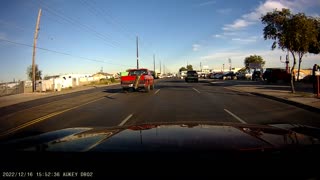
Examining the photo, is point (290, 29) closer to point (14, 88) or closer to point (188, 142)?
point (188, 142)

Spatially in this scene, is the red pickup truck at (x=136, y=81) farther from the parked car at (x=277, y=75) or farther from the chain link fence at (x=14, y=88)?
the parked car at (x=277, y=75)

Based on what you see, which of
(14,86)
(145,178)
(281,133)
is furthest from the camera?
(14,86)

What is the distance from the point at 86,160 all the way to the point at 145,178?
1.95ft

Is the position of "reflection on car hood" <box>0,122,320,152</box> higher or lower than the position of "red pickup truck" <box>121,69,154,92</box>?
lower

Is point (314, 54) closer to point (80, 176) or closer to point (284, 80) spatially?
point (284, 80)

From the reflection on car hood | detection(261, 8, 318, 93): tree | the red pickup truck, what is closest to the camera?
the reflection on car hood

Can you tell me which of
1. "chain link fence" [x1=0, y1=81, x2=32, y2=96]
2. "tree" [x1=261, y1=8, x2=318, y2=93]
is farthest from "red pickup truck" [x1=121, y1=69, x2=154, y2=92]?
"chain link fence" [x1=0, y1=81, x2=32, y2=96]

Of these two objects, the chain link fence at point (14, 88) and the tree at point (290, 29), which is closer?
the tree at point (290, 29)

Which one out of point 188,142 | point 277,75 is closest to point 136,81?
point 277,75

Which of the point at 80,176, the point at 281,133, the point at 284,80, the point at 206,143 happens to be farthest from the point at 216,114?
the point at 284,80

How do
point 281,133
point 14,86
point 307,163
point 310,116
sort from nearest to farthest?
point 307,163 → point 281,133 → point 310,116 → point 14,86

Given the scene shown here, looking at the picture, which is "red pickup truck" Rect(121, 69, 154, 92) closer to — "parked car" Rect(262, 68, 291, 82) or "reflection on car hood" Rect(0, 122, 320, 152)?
"parked car" Rect(262, 68, 291, 82)

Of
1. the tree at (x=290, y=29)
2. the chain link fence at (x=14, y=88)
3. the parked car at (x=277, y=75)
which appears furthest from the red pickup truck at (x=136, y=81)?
the parked car at (x=277, y=75)

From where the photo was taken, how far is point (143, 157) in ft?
Result: 10.4
